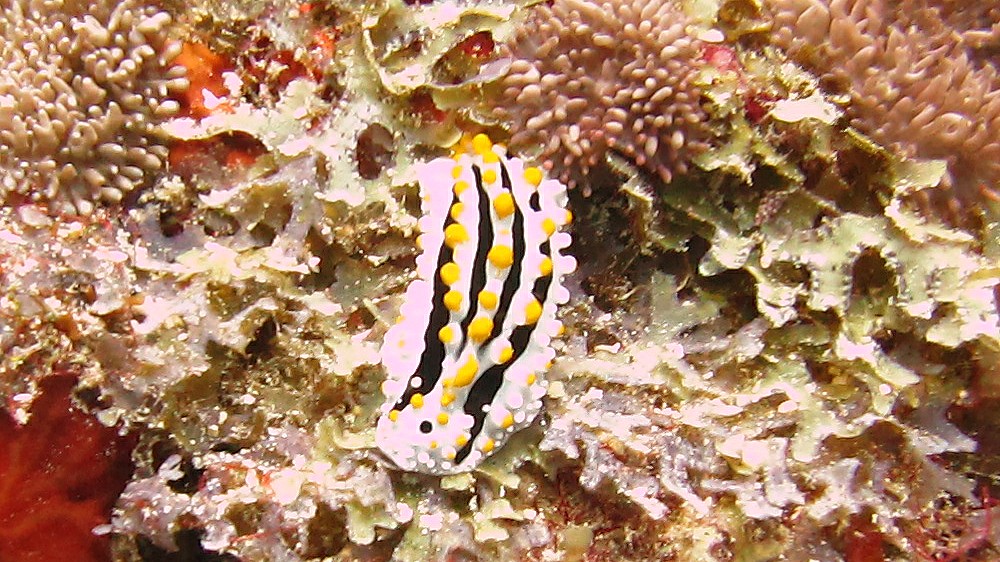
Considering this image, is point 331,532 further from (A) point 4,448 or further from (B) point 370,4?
(B) point 370,4

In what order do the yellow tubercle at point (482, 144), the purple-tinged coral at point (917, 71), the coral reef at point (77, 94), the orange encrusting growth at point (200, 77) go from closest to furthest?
the purple-tinged coral at point (917, 71), the coral reef at point (77, 94), the yellow tubercle at point (482, 144), the orange encrusting growth at point (200, 77)

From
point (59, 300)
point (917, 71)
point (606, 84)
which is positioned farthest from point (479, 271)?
point (917, 71)

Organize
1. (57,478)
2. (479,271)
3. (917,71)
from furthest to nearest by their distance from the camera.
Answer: (57,478) → (479,271) → (917,71)

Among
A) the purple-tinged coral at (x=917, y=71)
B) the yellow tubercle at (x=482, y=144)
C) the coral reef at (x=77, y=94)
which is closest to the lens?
the purple-tinged coral at (x=917, y=71)

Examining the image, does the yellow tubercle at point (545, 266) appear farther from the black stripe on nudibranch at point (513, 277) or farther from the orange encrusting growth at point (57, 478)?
the orange encrusting growth at point (57, 478)

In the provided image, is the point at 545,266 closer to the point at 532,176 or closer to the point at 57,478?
the point at 532,176

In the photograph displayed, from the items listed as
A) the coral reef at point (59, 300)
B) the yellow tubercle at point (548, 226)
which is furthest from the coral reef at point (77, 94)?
the yellow tubercle at point (548, 226)
